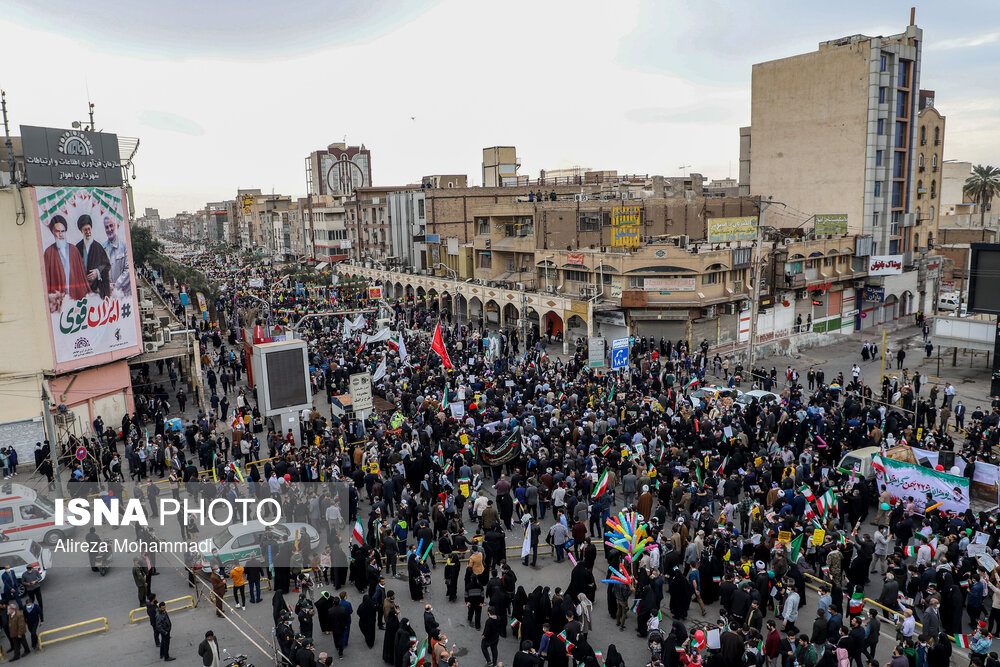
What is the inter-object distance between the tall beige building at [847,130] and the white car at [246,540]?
4966cm

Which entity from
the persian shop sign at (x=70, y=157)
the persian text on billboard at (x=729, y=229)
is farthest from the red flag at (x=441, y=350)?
the persian text on billboard at (x=729, y=229)

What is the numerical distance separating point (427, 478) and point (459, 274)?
4250 centimetres

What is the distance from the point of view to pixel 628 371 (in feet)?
107

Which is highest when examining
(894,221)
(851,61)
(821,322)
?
(851,61)

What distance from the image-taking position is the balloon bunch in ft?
47.0

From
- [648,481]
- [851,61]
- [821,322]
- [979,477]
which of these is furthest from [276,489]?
[851,61]

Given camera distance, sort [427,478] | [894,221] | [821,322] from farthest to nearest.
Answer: [894,221] → [821,322] → [427,478]

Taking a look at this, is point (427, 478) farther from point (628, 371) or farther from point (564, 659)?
point (628, 371)

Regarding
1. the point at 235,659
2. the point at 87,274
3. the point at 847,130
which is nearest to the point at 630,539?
the point at 235,659

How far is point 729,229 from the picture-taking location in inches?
1629

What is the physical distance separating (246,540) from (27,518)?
6027 millimetres

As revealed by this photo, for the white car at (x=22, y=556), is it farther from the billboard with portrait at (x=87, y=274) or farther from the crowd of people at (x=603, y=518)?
the billboard with portrait at (x=87, y=274)

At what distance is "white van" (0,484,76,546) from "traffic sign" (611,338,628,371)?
2011cm

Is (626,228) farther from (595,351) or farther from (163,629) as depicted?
(163,629)
